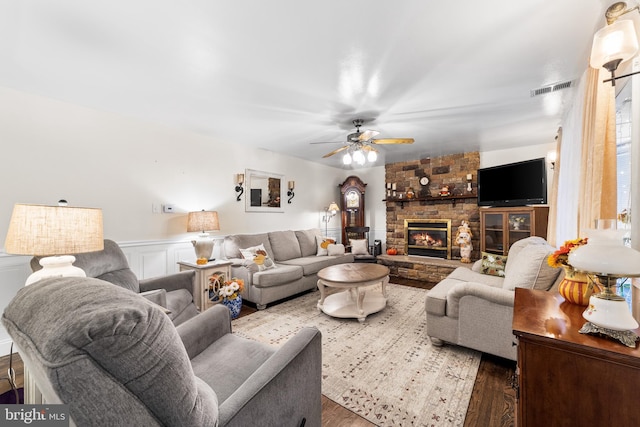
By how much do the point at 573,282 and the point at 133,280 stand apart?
9.88ft

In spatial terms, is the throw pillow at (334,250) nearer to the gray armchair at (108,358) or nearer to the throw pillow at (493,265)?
the throw pillow at (493,265)

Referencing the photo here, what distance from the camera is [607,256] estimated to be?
94cm

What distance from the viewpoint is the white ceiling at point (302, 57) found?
4.99ft

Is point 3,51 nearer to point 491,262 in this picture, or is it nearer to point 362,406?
point 362,406

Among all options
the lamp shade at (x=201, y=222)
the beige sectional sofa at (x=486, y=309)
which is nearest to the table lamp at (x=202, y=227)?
the lamp shade at (x=201, y=222)

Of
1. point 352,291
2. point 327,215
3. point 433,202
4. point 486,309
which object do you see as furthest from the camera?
point 327,215

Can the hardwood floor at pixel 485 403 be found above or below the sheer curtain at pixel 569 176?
below

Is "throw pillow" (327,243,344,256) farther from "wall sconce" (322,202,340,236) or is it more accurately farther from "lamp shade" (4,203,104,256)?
"lamp shade" (4,203,104,256)

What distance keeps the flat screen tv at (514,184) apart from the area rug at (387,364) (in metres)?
2.44

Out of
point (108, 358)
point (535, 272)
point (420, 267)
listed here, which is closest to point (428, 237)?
point (420, 267)

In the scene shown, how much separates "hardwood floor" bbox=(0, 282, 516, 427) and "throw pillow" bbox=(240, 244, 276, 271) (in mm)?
2052

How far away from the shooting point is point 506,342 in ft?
6.50

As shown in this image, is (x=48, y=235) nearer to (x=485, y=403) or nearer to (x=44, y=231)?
(x=44, y=231)

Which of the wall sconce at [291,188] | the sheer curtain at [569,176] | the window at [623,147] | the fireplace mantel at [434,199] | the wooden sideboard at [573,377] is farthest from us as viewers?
the wall sconce at [291,188]
